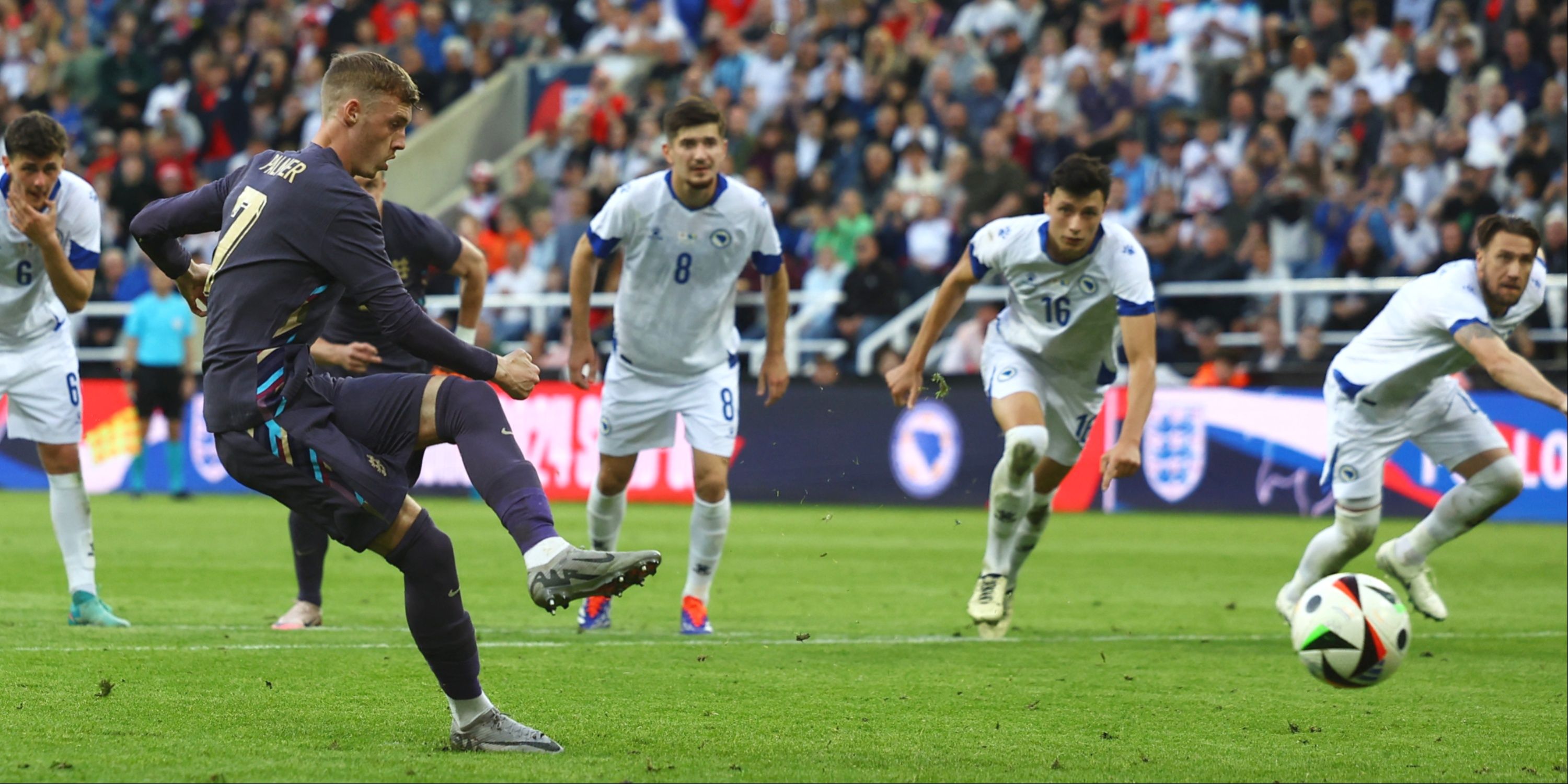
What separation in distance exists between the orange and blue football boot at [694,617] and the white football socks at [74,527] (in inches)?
111

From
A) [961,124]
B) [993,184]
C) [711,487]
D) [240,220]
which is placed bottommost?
[711,487]

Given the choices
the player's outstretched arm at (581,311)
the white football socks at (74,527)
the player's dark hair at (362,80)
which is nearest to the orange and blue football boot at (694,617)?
the player's outstretched arm at (581,311)

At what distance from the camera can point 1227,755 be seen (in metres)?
5.82

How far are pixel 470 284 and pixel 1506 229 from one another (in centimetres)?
511

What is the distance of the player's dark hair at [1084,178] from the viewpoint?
8617 millimetres

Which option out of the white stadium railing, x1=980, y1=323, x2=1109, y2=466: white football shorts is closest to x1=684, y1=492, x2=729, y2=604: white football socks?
x1=980, y1=323, x2=1109, y2=466: white football shorts

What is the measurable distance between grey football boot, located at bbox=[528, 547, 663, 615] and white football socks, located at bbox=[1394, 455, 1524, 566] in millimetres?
5882

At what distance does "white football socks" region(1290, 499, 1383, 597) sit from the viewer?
30.7 ft

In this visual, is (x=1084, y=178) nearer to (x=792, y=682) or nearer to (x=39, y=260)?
(x=792, y=682)

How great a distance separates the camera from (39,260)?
8703 mm

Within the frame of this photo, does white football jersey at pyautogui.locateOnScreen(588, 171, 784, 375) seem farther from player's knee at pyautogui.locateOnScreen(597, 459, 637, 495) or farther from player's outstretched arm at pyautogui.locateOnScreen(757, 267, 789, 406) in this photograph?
player's knee at pyautogui.locateOnScreen(597, 459, 637, 495)

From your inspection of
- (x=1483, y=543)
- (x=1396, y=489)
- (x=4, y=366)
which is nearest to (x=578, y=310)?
(x=4, y=366)

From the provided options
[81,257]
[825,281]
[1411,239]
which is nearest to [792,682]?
[81,257]

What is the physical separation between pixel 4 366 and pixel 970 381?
A: 35.5 ft
